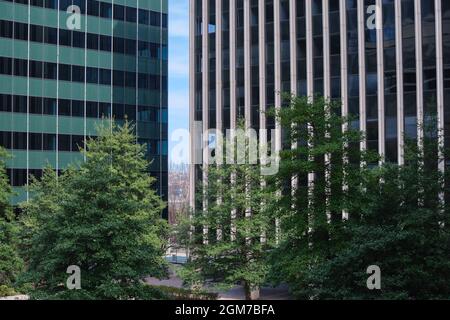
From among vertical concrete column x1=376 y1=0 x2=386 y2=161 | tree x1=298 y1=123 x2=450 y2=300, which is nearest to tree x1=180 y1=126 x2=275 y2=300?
tree x1=298 y1=123 x2=450 y2=300

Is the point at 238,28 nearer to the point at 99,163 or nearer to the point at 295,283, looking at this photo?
the point at 99,163

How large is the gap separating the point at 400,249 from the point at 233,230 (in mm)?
17057

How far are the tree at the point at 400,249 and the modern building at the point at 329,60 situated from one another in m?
29.8

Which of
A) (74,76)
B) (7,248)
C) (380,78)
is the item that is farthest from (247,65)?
(7,248)

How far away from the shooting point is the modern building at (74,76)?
68750 millimetres

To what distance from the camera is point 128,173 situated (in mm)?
39906

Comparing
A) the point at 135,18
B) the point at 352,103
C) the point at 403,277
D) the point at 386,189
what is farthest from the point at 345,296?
the point at 135,18

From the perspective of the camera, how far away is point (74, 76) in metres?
72.7

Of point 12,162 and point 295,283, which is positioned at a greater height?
point 12,162

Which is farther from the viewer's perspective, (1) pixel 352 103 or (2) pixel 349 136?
(1) pixel 352 103

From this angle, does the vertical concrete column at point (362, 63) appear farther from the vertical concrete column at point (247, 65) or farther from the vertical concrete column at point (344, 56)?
the vertical concrete column at point (247, 65)

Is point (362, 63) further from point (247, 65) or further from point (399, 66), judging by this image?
point (247, 65)
